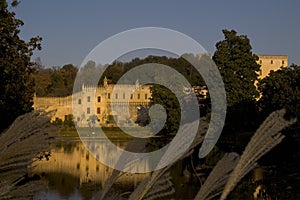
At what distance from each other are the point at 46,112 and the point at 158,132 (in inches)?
1590

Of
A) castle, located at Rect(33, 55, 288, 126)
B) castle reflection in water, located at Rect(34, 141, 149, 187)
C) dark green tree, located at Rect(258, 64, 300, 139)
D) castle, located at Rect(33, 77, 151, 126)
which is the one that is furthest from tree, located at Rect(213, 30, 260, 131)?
castle, located at Rect(33, 77, 151, 126)

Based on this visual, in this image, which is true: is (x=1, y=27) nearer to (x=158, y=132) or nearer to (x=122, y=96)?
(x=158, y=132)

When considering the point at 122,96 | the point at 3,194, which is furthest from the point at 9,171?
the point at 122,96

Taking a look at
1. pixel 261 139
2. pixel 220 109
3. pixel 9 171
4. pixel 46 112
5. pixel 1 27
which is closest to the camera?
pixel 261 139

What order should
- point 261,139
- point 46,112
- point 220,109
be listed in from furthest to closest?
point 220,109
point 46,112
point 261,139

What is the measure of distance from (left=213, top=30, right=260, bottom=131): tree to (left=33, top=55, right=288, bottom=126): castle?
1364 centimetres

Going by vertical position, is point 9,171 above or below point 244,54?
below

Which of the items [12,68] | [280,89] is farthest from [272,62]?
[12,68]

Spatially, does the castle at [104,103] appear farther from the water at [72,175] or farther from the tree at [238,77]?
the water at [72,175]

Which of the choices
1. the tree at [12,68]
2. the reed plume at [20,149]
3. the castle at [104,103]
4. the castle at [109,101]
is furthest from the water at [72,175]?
the castle at [109,101]

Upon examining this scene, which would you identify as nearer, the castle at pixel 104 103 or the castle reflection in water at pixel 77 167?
the castle reflection in water at pixel 77 167

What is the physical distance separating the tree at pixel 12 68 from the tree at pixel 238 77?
2265 cm

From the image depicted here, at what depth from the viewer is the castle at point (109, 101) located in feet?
174

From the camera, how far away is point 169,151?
1783mm
